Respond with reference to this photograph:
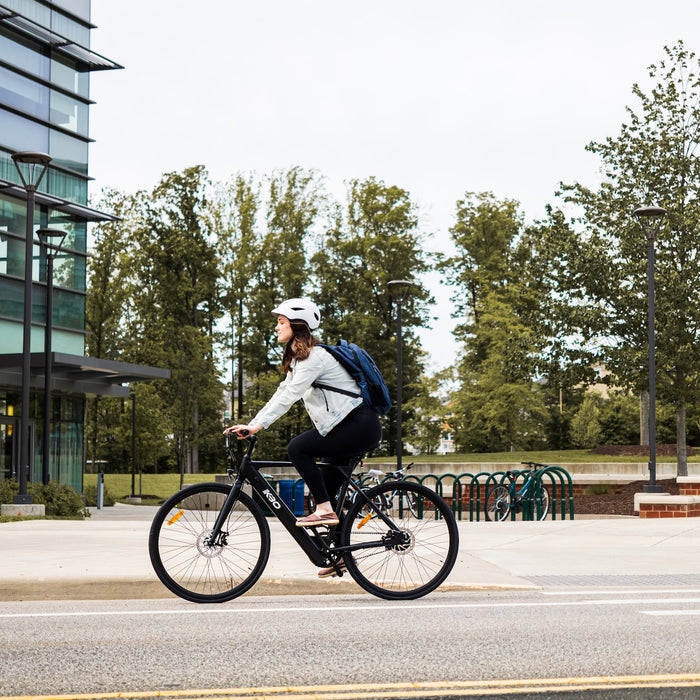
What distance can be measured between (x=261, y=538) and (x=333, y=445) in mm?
767

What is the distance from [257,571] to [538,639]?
2060 millimetres

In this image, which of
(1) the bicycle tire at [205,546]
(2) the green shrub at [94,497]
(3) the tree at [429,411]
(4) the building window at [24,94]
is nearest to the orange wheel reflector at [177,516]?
(1) the bicycle tire at [205,546]

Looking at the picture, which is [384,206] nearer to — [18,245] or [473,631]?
[18,245]

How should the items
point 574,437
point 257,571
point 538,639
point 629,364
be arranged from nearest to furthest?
point 538,639 < point 257,571 < point 629,364 < point 574,437

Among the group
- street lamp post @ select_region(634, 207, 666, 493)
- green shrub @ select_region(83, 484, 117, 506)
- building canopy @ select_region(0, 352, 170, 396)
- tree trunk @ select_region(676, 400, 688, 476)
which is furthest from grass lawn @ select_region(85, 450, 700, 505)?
street lamp post @ select_region(634, 207, 666, 493)

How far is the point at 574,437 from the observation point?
2453 inches

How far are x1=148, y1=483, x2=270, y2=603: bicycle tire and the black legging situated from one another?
40 centimetres

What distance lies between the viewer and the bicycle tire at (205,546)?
6598mm

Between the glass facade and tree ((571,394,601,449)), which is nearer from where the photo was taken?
the glass facade

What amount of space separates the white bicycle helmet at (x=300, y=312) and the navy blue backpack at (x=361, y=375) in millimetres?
187

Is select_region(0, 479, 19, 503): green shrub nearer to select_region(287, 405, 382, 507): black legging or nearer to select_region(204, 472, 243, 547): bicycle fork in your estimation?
select_region(204, 472, 243, 547): bicycle fork

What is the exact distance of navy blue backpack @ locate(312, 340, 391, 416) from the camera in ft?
21.7

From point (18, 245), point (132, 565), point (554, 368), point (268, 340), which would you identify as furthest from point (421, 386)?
point (132, 565)

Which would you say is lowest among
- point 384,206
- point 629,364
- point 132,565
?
point 132,565
